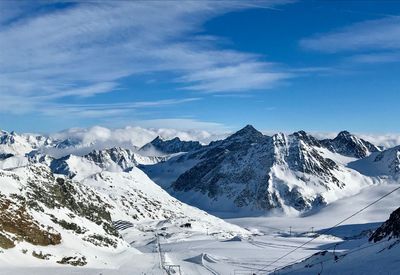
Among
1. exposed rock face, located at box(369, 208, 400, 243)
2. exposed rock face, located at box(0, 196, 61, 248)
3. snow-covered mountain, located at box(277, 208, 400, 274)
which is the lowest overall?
snow-covered mountain, located at box(277, 208, 400, 274)

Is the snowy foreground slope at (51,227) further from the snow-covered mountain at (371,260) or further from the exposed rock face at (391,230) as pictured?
Result: the exposed rock face at (391,230)

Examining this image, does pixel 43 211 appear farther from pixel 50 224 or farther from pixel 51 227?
pixel 51 227

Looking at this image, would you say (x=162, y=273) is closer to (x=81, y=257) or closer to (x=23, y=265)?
(x=81, y=257)

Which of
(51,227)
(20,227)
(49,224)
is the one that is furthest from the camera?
(49,224)

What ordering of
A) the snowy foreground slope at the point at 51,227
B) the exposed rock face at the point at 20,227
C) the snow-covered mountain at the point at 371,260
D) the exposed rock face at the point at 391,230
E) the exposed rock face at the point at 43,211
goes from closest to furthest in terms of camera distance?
the snow-covered mountain at the point at 371,260 < the exposed rock face at the point at 391,230 < the snowy foreground slope at the point at 51,227 < the exposed rock face at the point at 20,227 < the exposed rock face at the point at 43,211

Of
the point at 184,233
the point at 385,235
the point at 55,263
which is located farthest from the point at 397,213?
the point at 184,233

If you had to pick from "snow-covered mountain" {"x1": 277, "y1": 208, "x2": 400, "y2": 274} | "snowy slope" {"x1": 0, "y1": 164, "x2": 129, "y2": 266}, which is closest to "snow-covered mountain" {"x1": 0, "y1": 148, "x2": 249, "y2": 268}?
"snowy slope" {"x1": 0, "y1": 164, "x2": 129, "y2": 266}

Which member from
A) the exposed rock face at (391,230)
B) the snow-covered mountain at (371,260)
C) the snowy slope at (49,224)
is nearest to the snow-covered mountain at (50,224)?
the snowy slope at (49,224)

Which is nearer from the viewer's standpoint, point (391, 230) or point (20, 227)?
point (391, 230)

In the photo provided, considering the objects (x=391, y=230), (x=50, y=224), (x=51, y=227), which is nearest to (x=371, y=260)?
(x=391, y=230)

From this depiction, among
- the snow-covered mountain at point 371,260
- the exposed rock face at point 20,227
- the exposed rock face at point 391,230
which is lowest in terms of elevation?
the snow-covered mountain at point 371,260

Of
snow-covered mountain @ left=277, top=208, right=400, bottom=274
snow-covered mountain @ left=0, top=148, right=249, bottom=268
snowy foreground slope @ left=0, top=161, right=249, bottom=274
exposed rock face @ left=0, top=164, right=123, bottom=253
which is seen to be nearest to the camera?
snow-covered mountain @ left=277, top=208, right=400, bottom=274

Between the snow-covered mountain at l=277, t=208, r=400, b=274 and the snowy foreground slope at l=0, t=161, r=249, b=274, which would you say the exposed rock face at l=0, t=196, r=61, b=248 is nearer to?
the snowy foreground slope at l=0, t=161, r=249, b=274
